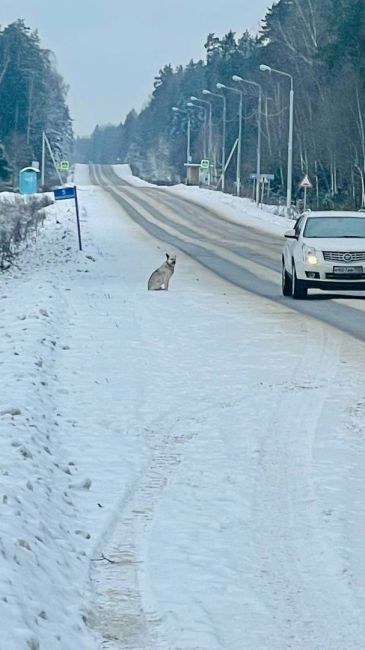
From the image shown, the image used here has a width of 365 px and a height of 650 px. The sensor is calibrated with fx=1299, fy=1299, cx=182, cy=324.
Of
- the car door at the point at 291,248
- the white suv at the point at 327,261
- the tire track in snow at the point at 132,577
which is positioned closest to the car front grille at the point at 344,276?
the white suv at the point at 327,261

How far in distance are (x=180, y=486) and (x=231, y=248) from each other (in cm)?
3128

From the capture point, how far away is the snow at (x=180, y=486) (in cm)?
560

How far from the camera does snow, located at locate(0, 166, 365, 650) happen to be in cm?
560

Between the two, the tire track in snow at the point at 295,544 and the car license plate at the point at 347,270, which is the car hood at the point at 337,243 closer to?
the car license plate at the point at 347,270

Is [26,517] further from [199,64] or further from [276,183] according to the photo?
[199,64]

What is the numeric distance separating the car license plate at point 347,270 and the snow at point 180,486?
5.01 meters

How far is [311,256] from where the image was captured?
68.9 feet

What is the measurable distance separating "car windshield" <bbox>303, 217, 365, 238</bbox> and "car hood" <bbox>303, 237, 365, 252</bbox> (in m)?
0.26

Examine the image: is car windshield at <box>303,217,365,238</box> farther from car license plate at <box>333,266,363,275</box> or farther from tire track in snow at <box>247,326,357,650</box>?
tire track in snow at <box>247,326,357,650</box>

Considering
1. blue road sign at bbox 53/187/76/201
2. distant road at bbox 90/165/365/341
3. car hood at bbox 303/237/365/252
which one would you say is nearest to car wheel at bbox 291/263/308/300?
distant road at bbox 90/165/365/341

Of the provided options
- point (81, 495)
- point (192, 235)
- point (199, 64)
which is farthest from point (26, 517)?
A: point (199, 64)

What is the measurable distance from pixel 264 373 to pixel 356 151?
59061 millimetres

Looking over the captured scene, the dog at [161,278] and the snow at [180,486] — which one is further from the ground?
the snow at [180,486]

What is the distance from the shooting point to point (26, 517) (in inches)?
263
